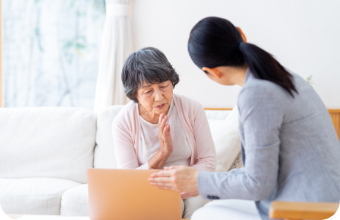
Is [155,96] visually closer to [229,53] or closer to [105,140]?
[229,53]

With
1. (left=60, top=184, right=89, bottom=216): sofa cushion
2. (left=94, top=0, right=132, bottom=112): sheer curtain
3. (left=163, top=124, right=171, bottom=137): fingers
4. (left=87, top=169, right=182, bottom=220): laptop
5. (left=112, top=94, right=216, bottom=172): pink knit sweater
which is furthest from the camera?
(left=94, top=0, right=132, bottom=112): sheer curtain

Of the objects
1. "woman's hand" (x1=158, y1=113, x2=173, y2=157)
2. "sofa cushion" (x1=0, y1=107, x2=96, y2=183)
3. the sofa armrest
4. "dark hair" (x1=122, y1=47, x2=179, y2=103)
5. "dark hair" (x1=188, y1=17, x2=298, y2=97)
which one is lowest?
"sofa cushion" (x1=0, y1=107, x2=96, y2=183)

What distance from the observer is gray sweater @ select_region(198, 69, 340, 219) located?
902 mm

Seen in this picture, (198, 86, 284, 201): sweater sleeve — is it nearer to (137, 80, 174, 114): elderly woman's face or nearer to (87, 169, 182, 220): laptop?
(87, 169, 182, 220): laptop

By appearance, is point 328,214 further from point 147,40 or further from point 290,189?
point 147,40

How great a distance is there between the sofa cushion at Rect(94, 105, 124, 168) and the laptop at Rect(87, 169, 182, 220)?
3.21 feet

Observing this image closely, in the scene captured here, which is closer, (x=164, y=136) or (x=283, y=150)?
(x=283, y=150)

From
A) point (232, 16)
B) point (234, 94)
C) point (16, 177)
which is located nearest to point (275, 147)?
point (16, 177)

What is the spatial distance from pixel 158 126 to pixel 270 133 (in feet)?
2.84

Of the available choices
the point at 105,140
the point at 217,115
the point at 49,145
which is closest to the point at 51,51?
the point at 49,145

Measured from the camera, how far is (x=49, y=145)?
7.56 feet

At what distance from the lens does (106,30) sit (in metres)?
3.35

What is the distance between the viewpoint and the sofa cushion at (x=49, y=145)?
227 cm

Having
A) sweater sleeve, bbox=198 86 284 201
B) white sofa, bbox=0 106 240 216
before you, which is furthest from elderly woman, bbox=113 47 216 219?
sweater sleeve, bbox=198 86 284 201
